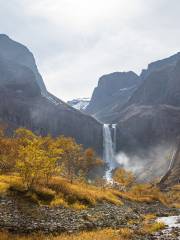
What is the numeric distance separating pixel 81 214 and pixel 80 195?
9039 mm

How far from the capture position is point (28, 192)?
38.0 m

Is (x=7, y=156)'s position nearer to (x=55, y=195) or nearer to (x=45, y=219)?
(x=55, y=195)

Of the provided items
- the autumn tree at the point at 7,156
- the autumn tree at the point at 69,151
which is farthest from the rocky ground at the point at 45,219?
the autumn tree at the point at 69,151

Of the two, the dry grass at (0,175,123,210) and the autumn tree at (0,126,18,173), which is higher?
the autumn tree at (0,126,18,173)

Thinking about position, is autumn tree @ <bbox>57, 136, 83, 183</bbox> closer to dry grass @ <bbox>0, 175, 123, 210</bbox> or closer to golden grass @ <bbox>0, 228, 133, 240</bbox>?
dry grass @ <bbox>0, 175, 123, 210</bbox>

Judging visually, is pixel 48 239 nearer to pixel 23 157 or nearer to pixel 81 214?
pixel 81 214

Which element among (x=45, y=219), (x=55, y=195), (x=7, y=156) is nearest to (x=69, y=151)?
(x=7, y=156)

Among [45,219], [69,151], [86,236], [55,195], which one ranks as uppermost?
[69,151]

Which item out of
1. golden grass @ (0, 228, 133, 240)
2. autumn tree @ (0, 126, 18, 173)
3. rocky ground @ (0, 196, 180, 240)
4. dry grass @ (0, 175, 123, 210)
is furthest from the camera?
autumn tree @ (0, 126, 18, 173)

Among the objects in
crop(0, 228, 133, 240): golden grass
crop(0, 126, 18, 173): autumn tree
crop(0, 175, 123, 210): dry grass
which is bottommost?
crop(0, 228, 133, 240): golden grass

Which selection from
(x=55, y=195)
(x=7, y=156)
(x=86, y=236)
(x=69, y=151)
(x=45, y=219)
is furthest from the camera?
(x=69, y=151)

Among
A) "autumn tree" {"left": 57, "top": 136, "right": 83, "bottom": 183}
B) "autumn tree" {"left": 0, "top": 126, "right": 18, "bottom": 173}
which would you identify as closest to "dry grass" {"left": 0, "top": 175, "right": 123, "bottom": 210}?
"autumn tree" {"left": 0, "top": 126, "right": 18, "bottom": 173}

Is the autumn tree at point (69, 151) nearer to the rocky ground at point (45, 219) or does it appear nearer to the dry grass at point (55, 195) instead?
the dry grass at point (55, 195)

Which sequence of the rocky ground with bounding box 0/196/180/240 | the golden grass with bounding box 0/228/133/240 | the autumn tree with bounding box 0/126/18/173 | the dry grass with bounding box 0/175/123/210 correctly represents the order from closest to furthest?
the golden grass with bounding box 0/228/133/240 < the rocky ground with bounding box 0/196/180/240 < the dry grass with bounding box 0/175/123/210 < the autumn tree with bounding box 0/126/18/173
